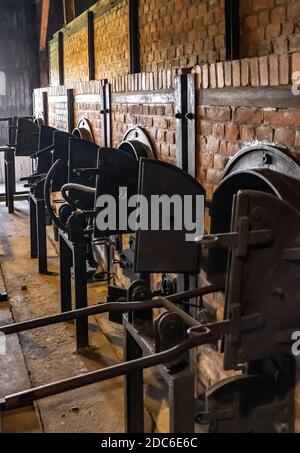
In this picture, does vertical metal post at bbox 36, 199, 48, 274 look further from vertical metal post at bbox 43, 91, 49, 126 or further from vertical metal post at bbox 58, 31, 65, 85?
vertical metal post at bbox 43, 91, 49, 126

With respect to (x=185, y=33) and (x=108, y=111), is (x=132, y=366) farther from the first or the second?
(x=108, y=111)

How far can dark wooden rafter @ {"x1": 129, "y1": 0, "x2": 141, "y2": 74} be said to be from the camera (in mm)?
3910

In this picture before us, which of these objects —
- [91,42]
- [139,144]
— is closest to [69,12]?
[91,42]

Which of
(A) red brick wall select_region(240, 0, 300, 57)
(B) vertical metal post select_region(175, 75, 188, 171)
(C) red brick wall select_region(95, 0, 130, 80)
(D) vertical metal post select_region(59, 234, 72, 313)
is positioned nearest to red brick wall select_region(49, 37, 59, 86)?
(C) red brick wall select_region(95, 0, 130, 80)

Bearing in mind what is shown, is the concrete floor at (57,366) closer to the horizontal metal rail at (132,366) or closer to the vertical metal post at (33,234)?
the vertical metal post at (33,234)

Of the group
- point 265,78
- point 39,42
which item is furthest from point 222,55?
point 39,42

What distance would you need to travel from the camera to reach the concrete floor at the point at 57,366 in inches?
103

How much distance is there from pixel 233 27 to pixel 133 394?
159cm

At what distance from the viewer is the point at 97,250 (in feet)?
17.4

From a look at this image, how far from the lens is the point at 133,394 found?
1943 mm

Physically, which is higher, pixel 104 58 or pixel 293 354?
pixel 104 58

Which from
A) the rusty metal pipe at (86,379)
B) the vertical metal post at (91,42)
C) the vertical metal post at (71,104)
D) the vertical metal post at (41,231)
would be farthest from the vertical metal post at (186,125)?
the vertical metal post at (71,104)
